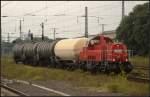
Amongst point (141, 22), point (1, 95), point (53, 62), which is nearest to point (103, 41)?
point (53, 62)

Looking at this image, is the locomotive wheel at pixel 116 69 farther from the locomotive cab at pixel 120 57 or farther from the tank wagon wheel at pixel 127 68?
the tank wagon wheel at pixel 127 68

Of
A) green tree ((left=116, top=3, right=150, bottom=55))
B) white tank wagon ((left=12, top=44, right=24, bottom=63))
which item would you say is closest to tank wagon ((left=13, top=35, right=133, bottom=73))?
white tank wagon ((left=12, top=44, right=24, bottom=63))

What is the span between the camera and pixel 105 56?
31.0 metres

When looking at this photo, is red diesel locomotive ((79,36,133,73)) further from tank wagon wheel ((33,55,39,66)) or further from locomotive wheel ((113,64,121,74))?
tank wagon wheel ((33,55,39,66))

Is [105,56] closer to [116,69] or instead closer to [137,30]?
[116,69]

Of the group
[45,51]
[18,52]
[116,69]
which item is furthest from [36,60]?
[116,69]

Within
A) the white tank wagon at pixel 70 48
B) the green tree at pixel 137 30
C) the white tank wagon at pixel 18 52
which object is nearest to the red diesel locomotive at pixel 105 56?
the white tank wagon at pixel 70 48

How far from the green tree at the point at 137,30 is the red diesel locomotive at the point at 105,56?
2571 cm

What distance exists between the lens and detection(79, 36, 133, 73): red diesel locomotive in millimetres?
30219

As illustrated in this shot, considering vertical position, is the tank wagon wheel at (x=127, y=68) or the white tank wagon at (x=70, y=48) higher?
the white tank wagon at (x=70, y=48)

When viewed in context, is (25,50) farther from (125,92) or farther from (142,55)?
(125,92)

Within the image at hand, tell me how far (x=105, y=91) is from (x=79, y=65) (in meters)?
16.4

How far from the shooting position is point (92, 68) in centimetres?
3238

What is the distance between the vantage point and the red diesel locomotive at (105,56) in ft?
99.1
